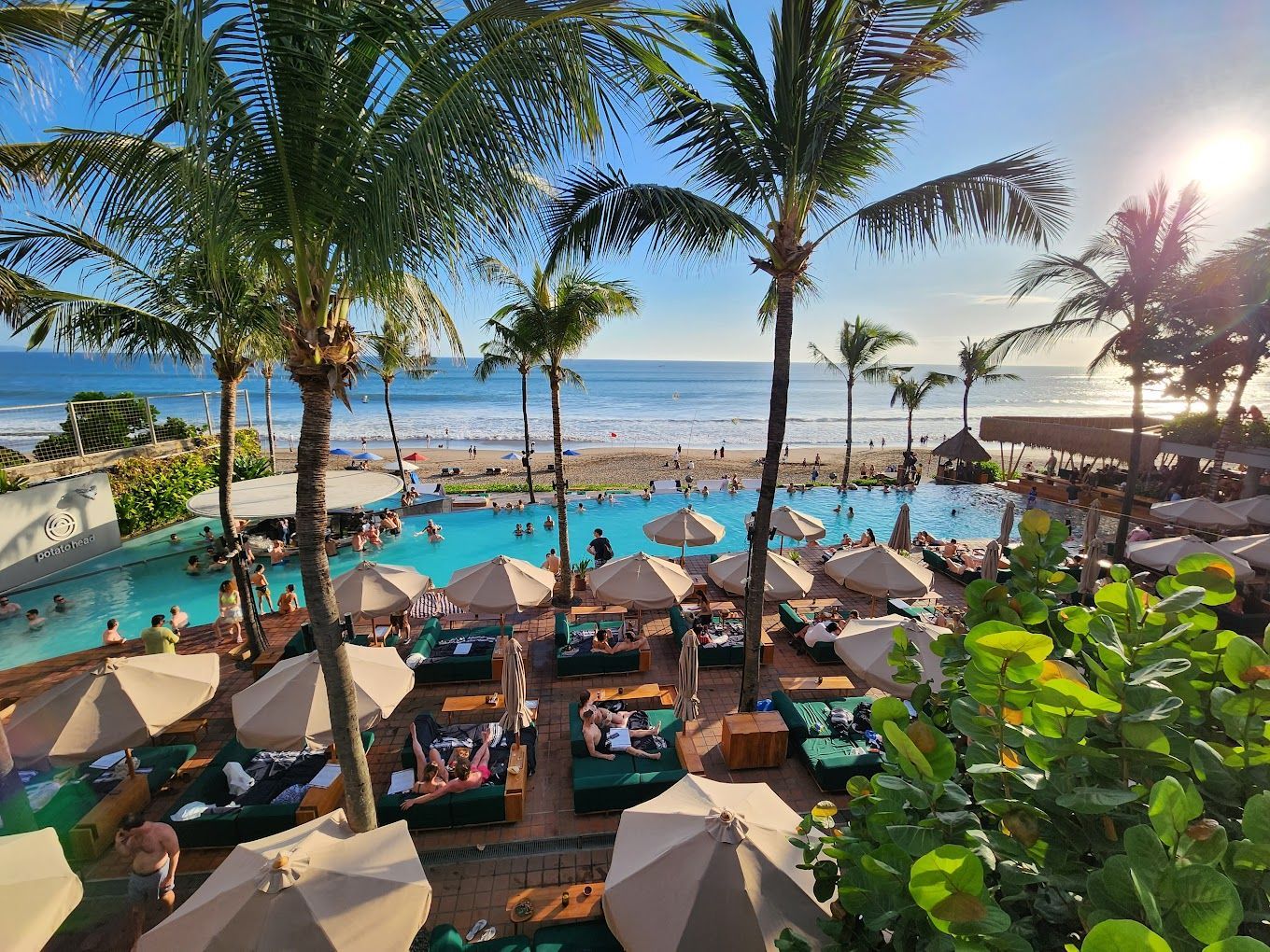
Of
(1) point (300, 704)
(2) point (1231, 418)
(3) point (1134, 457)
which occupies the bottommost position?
(1) point (300, 704)

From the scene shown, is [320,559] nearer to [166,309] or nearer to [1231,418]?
[166,309]

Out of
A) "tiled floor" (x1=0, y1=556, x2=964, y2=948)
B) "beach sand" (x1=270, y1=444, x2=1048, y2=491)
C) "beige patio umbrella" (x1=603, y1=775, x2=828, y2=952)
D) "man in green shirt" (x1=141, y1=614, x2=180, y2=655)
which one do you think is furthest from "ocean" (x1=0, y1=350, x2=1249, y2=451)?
"beige patio umbrella" (x1=603, y1=775, x2=828, y2=952)

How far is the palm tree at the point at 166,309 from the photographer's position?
14.2ft

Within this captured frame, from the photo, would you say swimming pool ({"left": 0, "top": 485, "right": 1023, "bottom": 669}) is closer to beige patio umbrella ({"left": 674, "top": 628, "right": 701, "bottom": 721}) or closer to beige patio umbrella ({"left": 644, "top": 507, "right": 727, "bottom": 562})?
beige patio umbrella ({"left": 644, "top": 507, "right": 727, "bottom": 562})

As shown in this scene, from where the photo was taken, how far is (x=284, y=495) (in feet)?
41.8

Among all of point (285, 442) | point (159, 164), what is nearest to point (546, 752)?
point (159, 164)

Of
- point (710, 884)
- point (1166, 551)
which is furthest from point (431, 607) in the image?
point (1166, 551)

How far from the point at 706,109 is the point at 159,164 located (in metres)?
5.11

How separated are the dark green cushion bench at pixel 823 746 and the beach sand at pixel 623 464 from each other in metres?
21.7

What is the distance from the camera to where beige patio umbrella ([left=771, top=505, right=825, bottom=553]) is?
1333 cm

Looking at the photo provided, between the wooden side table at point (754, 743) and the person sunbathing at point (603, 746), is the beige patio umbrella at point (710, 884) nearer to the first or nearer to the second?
the person sunbathing at point (603, 746)

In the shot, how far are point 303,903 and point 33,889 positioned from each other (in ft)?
6.40

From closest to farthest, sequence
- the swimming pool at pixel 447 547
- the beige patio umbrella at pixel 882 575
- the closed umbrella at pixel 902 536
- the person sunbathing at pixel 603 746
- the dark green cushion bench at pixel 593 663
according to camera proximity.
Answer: the person sunbathing at pixel 603 746 → the dark green cushion bench at pixel 593 663 → the beige patio umbrella at pixel 882 575 → the swimming pool at pixel 447 547 → the closed umbrella at pixel 902 536

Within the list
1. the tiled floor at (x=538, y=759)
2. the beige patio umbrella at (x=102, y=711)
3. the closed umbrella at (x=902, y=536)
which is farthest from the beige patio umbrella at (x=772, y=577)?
the beige patio umbrella at (x=102, y=711)
